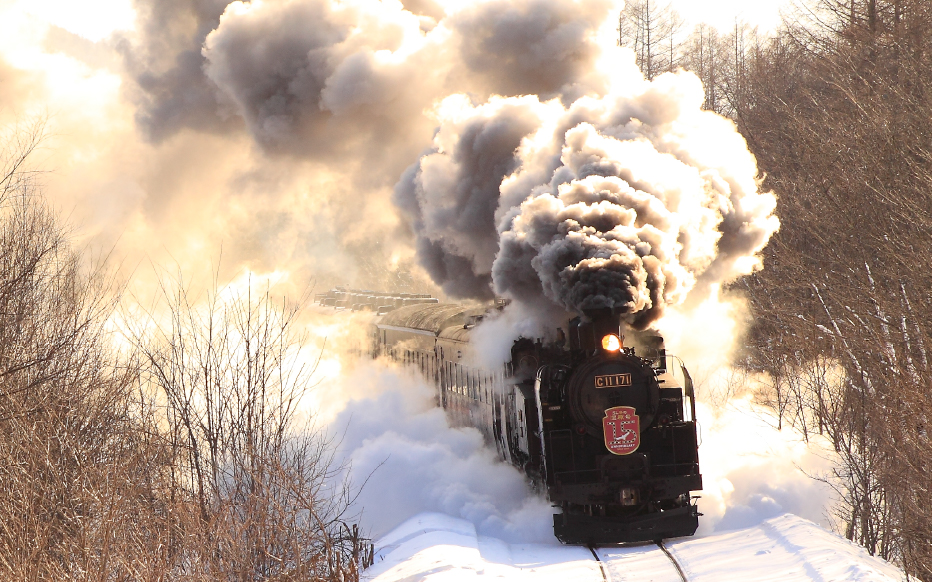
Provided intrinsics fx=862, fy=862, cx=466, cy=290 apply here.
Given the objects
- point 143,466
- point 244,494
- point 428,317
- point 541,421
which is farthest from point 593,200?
point 143,466

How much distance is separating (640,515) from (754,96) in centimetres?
2067

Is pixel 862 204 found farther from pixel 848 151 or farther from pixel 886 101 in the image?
pixel 886 101

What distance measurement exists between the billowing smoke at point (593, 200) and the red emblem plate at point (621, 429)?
1048 mm

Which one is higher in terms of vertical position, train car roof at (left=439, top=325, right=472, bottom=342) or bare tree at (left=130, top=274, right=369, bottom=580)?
train car roof at (left=439, top=325, right=472, bottom=342)

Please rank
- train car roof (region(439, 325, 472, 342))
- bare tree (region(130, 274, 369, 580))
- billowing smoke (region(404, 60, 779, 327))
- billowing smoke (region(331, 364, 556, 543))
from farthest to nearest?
train car roof (region(439, 325, 472, 342))
billowing smoke (region(331, 364, 556, 543))
billowing smoke (region(404, 60, 779, 327))
bare tree (region(130, 274, 369, 580))

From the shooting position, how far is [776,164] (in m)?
22.7

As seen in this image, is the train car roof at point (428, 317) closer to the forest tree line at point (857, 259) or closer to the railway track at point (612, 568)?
the railway track at point (612, 568)

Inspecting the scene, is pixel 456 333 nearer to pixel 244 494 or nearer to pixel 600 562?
pixel 244 494

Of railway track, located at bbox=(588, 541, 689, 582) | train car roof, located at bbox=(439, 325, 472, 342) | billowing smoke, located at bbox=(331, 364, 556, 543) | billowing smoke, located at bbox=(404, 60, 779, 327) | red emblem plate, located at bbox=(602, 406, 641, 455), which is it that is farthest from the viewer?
train car roof, located at bbox=(439, 325, 472, 342)

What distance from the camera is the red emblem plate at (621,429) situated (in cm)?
855

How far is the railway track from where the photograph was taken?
7.63 meters

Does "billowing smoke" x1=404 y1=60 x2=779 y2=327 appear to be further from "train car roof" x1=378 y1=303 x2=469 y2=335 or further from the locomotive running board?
the locomotive running board

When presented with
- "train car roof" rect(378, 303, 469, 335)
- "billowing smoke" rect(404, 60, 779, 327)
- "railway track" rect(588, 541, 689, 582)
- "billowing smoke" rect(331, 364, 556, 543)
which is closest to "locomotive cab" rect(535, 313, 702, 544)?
"railway track" rect(588, 541, 689, 582)

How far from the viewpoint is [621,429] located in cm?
858
